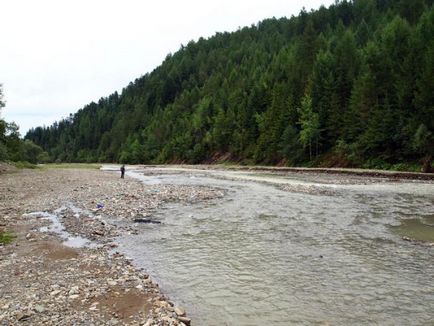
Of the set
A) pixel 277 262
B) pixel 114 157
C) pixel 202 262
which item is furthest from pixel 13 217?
pixel 114 157

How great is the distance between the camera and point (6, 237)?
53.0 ft

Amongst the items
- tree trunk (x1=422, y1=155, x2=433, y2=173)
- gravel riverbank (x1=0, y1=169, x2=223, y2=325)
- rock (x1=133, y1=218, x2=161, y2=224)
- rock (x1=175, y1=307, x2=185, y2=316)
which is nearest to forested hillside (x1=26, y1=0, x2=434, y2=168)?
tree trunk (x1=422, y1=155, x2=433, y2=173)

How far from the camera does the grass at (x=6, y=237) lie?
15.5 metres

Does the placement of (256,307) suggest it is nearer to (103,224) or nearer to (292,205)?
(103,224)

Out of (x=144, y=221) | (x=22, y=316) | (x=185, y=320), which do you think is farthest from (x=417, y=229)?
(x=22, y=316)

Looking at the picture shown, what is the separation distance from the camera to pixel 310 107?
250 ft

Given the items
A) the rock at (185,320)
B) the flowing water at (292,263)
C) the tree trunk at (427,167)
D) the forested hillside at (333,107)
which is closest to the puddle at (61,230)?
the flowing water at (292,263)

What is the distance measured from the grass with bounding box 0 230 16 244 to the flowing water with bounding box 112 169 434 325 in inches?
183

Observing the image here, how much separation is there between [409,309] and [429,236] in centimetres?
924

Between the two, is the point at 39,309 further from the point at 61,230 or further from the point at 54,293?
the point at 61,230

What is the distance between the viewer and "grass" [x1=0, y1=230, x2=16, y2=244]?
15505 mm

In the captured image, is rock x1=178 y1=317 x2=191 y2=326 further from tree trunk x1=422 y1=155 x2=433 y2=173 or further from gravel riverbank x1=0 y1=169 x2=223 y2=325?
tree trunk x1=422 y1=155 x2=433 y2=173

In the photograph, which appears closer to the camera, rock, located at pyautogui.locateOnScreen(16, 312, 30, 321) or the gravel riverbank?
rock, located at pyautogui.locateOnScreen(16, 312, 30, 321)

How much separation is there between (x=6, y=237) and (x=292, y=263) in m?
12.3
